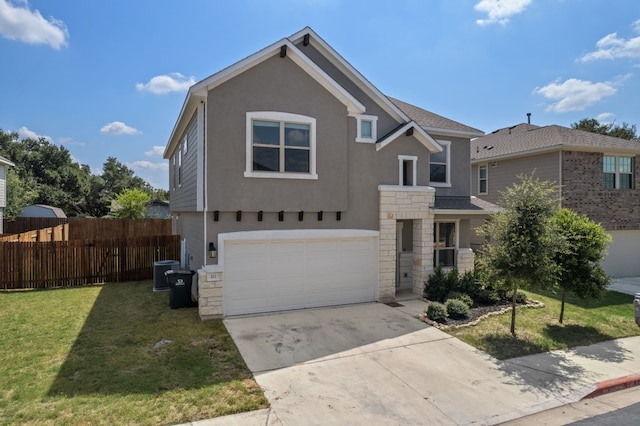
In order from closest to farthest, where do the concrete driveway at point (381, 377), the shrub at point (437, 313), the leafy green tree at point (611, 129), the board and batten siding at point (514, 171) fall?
the concrete driveway at point (381, 377) → the shrub at point (437, 313) → the board and batten siding at point (514, 171) → the leafy green tree at point (611, 129)

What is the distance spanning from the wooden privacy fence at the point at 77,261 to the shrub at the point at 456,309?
1170cm

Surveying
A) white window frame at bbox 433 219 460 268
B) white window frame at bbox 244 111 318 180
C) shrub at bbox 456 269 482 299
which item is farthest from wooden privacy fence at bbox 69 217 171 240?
shrub at bbox 456 269 482 299

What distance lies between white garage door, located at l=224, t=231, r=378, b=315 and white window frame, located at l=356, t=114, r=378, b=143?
3.09 m

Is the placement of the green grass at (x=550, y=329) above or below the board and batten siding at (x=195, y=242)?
below

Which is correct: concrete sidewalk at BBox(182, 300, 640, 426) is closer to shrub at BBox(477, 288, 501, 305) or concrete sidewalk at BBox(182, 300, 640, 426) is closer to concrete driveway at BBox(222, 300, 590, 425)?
concrete driveway at BBox(222, 300, 590, 425)

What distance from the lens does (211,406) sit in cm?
508

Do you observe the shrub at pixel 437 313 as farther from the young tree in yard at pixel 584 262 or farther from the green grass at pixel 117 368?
the green grass at pixel 117 368

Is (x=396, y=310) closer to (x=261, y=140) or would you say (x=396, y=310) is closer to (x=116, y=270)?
(x=261, y=140)

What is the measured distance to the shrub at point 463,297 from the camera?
1055 cm

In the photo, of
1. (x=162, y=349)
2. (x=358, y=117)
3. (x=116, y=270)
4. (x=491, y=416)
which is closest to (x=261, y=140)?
(x=358, y=117)

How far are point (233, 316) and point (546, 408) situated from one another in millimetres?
6935

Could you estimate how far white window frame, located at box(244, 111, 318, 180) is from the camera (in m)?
9.31

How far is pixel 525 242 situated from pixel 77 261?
1474 cm

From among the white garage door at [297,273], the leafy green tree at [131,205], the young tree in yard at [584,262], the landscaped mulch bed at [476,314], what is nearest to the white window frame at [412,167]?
the white garage door at [297,273]
